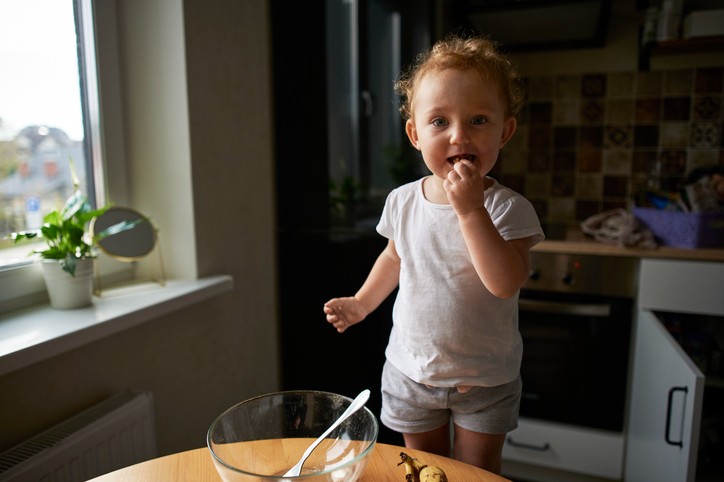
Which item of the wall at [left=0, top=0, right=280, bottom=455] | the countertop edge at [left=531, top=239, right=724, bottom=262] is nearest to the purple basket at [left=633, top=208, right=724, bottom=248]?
the countertop edge at [left=531, top=239, right=724, bottom=262]

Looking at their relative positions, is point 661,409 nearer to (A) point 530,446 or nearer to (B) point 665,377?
(B) point 665,377

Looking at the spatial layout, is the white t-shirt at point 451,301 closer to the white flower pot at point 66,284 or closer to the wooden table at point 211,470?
the wooden table at point 211,470

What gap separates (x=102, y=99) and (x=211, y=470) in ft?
2.95

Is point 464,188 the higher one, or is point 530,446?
point 464,188

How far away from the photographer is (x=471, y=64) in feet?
2.29

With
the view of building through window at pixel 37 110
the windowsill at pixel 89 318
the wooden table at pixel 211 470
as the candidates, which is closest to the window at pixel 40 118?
the view of building through window at pixel 37 110

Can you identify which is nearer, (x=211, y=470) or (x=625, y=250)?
(x=211, y=470)

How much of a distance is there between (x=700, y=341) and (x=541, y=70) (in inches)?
47.8

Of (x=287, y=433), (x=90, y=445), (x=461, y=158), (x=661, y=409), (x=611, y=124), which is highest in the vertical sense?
(x=611, y=124)

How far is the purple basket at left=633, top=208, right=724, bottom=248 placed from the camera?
163cm

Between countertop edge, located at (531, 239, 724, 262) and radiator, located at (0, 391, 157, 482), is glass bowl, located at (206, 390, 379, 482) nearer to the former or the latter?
radiator, located at (0, 391, 157, 482)

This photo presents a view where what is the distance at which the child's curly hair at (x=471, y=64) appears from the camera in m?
0.70

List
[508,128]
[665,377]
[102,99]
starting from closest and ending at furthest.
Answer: [508,128]
[102,99]
[665,377]

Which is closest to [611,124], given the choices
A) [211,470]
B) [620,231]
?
[620,231]
